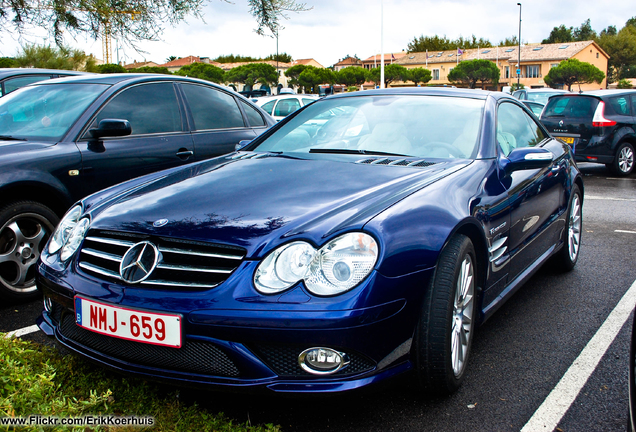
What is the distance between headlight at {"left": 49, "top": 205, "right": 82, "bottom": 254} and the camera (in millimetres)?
2754

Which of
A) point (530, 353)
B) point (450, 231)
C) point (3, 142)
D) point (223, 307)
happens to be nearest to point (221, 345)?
point (223, 307)

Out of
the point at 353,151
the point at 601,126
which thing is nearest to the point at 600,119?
the point at 601,126

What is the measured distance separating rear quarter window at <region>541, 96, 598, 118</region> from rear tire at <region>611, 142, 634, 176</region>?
2.93ft

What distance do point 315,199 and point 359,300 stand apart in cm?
61

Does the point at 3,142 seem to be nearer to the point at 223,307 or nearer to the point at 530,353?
the point at 223,307

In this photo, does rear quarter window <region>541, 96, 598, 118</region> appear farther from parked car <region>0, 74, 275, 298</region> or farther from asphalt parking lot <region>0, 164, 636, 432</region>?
parked car <region>0, 74, 275, 298</region>

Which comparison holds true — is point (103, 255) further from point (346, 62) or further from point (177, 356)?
point (346, 62)

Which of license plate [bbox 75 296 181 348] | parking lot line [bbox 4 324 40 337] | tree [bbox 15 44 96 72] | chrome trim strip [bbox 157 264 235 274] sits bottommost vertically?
parking lot line [bbox 4 324 40 337]

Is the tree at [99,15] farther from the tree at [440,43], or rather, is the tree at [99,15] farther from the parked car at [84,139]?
the tree at [440,43]

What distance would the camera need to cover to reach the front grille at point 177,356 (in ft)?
6.98

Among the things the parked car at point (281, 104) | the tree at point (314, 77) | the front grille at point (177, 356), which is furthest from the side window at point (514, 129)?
the tree at point (314, 77)

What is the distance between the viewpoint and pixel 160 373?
2.17 metres

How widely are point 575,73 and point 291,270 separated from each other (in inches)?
3134

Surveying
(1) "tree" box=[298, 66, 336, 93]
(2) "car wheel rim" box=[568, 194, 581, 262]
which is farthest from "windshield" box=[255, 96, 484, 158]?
(1) "tree" box=[298, 66, 336, 93]
